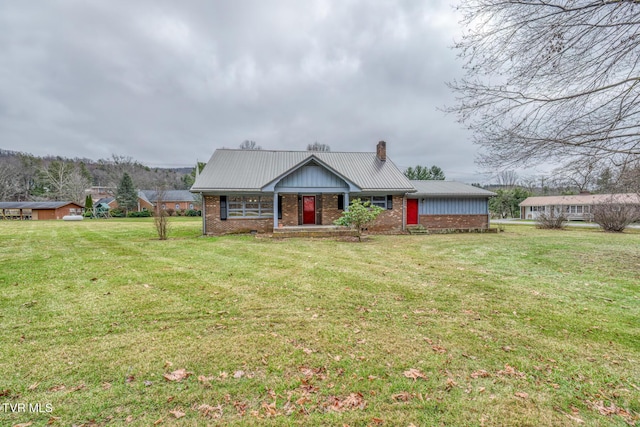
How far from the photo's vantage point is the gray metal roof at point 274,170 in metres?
16.1

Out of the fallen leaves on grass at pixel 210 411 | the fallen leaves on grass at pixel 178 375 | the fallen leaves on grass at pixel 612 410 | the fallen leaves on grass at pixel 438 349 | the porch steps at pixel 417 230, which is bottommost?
the fallen leaves on grass at pixel 612 410

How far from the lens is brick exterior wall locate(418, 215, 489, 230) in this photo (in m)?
18.8

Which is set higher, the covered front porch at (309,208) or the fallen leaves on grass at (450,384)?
the covered front porch at (309,208)

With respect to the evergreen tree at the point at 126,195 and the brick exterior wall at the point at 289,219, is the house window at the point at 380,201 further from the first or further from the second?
the evergreen tree at the point at 126,195

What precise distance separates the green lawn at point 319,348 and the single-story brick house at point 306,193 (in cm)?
892

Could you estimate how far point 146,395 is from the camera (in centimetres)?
262

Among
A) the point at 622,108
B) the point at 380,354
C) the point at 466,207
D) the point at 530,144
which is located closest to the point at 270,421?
the point at 380,354

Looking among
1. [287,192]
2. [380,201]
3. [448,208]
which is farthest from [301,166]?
[448,208]

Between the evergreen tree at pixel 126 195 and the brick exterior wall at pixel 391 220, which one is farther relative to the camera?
the evergreen tree at pixel 126 195

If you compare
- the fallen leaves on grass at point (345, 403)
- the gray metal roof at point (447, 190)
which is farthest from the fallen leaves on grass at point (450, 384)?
the gray metal roof at point (447, 190)

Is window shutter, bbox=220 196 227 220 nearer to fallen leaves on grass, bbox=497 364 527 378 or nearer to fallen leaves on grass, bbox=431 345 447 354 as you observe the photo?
fallen leaves on grass, bbox=431 345 447 354

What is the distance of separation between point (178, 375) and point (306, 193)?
14.1 meters

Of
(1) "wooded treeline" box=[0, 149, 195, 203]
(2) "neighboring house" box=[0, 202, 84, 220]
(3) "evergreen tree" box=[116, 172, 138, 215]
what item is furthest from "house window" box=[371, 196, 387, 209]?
(2) "neighboring house" box=[0, 202, 84, 220]

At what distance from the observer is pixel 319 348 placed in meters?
3.49
